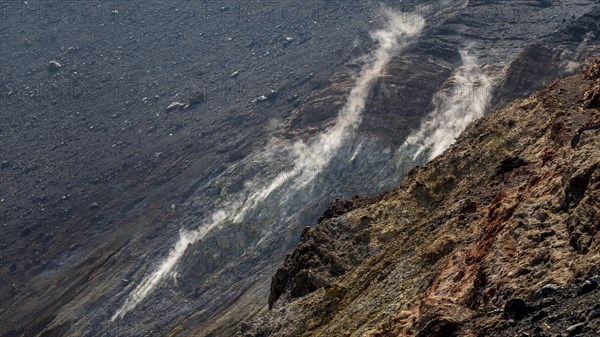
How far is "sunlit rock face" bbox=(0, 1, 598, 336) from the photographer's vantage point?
286 feet

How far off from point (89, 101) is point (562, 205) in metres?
122

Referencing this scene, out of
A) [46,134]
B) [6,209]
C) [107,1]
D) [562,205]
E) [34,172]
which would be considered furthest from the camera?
[107,1]

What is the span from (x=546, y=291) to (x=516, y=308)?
71cm

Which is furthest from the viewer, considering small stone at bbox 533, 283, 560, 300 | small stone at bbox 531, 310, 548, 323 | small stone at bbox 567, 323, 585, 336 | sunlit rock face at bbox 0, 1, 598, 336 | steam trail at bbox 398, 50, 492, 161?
steam trail at bbox 398, 50, 492, 161

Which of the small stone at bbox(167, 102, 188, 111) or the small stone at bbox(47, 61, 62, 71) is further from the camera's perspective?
the small stone at bbox(47, 61, 62, 71)

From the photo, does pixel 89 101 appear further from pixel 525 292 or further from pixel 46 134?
Answer: pixel 525 292

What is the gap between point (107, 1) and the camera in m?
171

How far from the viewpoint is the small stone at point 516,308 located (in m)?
18.5

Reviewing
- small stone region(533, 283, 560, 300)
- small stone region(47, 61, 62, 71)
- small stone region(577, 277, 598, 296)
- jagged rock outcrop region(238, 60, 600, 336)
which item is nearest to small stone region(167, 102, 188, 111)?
small stone region(47, 61, 62, 71)

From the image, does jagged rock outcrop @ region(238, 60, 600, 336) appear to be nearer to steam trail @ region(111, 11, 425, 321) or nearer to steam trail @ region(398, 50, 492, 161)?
steam trail @ region(398, 50, 492, 161)

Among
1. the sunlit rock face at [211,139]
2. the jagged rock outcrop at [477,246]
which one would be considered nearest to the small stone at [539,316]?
the jagged rock outcrop at [477,246]

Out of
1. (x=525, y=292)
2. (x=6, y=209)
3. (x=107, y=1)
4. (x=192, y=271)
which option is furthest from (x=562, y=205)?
(x=107, y=1)

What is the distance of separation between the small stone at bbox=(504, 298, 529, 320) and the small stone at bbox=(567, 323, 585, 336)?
1875 mm

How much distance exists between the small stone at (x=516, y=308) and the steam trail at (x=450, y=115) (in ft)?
221
